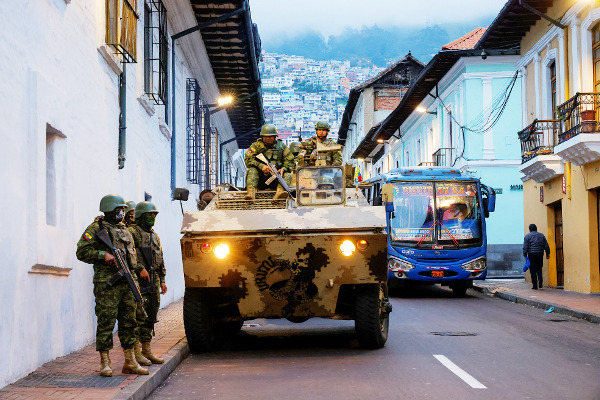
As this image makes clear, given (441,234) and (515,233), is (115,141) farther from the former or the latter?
(515,233)

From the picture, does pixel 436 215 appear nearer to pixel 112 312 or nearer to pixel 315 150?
pixel 315 150

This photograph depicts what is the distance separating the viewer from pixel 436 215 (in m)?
21.7

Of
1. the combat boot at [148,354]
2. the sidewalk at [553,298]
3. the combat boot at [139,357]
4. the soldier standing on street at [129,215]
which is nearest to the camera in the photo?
the combat boot at [139,357]

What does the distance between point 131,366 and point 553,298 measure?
1362 centimetres

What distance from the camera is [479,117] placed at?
114ft

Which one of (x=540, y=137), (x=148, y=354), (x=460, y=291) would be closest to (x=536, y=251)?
(x=460, y=291)

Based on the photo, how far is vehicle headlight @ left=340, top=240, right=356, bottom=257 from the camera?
34.8 ft

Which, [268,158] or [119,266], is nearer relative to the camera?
[119,266]

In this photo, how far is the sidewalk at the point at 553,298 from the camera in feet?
54.3

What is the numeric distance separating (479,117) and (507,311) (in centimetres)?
1797

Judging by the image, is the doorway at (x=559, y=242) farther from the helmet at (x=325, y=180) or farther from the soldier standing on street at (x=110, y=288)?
the soldier standing on street at (x=110, y=288)

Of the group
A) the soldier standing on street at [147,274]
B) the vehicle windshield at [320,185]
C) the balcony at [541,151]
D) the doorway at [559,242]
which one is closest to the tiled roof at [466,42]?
the balcony at [541,151]

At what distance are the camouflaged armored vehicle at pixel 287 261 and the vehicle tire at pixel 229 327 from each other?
941 mm

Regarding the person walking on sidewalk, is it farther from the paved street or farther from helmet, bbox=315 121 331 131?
helmet, bbox=315 121 331 131
